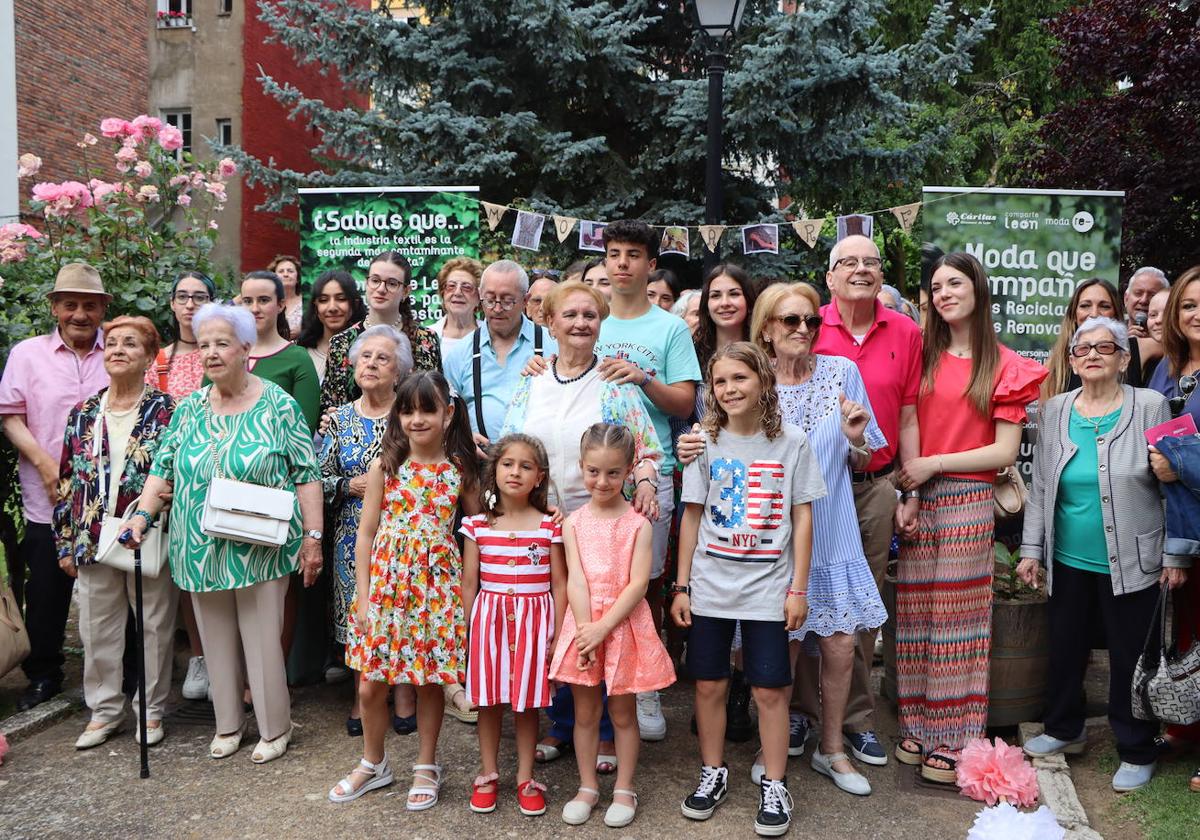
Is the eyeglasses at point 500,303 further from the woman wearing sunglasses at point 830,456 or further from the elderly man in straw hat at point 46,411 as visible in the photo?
the elderly man in straw hat at point 46,411

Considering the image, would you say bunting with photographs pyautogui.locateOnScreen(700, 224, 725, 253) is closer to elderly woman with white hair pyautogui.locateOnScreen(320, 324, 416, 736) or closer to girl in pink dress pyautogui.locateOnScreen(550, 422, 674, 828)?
elderly woman with white hair pyautogui.locateOnScreen(320, 324, 416, 736)

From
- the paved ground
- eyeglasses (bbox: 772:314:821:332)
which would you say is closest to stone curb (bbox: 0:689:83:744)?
the paved ground

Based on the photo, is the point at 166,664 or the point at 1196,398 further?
the point at 166,664

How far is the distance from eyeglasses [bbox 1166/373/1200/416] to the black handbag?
2.53 ft

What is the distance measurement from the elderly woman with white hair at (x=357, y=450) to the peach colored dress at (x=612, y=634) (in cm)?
123

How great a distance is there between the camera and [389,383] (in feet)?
15.2

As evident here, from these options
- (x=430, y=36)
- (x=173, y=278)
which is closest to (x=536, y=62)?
(x=430, y=36)

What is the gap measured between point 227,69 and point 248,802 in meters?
17.9

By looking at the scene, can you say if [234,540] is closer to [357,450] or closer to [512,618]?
[357,450]

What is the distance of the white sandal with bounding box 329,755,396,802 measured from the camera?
4.06m

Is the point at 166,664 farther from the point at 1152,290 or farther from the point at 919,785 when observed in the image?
the point at 1152,290

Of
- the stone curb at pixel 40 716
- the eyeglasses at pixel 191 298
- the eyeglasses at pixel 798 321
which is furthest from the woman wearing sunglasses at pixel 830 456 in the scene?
the stone curb at pixel 40 716

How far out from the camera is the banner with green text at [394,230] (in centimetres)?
746

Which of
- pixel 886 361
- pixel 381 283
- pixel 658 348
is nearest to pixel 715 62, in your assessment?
pixel 381 283
